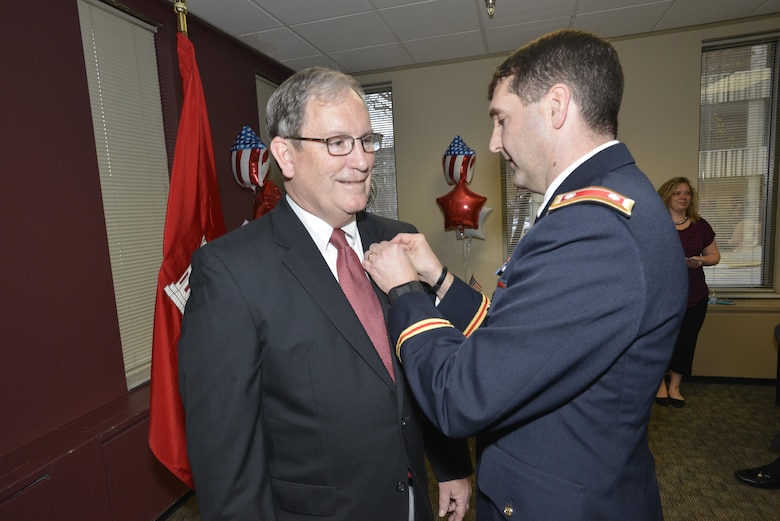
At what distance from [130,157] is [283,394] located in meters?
2.22

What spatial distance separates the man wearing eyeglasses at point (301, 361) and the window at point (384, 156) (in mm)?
3552

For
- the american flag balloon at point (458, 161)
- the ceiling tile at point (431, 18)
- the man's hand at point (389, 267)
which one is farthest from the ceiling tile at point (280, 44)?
the man's hand at point (389, 267)

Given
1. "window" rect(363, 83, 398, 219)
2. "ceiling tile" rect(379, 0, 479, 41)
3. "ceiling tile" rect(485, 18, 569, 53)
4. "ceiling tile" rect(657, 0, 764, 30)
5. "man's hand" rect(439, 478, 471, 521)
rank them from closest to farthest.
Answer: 1. "man's hand" rect(439, 478, 471, 521)
2. "ceiling tile" rect(379, 0, 479, 41)
3. "ceiling tile" rect(657, 0, 764, 30)
4. "ceiling tile" rect(485, 18, 569, 53)
5. "window" rect(363, 83, 398, 219)

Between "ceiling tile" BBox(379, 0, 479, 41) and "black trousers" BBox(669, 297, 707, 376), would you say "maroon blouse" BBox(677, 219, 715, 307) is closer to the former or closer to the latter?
"black trousers" BBox(669, 297, 707, 376)

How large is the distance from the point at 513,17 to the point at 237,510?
362 cm

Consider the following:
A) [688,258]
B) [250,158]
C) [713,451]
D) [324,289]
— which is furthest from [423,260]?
[688,258]

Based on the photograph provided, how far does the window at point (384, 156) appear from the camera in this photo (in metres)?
4.81

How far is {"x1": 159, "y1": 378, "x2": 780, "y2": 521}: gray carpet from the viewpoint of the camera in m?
2.50

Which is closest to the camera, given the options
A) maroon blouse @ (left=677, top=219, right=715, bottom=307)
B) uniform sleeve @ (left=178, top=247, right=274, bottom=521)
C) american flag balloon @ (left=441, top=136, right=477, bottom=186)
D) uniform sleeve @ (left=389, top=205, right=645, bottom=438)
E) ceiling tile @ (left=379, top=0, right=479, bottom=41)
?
uniform sleeve @ (left=389, top=205, right=645, bottom=438)

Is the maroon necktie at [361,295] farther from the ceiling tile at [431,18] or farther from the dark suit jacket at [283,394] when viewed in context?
the ceiling tile at [431,18]

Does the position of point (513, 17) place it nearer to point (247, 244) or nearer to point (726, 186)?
point (726, 186)

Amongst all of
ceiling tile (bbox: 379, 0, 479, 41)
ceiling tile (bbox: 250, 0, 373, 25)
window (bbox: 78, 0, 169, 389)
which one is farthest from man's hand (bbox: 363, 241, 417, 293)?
ceiling tile (bbox: 379, 0, 479, 41)

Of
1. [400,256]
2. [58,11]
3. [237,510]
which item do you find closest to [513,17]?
[58,11]

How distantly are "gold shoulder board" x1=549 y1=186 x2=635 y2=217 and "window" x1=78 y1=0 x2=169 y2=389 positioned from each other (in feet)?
8.22
